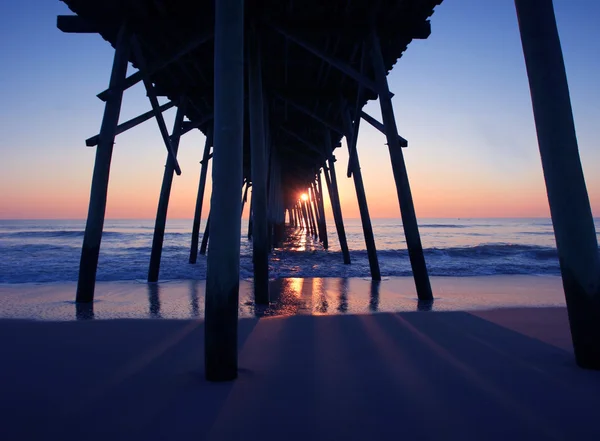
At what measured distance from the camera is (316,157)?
13789 millimetres

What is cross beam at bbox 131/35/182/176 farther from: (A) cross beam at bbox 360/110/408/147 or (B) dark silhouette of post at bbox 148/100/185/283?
(A) cross beam at bbox 360/110/408/147

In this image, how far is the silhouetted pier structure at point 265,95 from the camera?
1944 millimetres

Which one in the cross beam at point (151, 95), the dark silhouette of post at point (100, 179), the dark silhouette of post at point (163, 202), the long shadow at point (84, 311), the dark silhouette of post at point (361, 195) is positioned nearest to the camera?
the long shadow at point (84, 311)

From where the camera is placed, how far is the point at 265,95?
680 centimetres

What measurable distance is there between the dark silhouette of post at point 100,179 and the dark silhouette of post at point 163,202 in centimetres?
172

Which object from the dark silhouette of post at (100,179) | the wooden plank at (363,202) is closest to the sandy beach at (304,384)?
the dark silhouette of post at (100,179)

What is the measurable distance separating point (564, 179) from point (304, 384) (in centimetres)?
186

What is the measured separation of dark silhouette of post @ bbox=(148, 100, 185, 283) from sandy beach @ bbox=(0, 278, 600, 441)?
3.10 m

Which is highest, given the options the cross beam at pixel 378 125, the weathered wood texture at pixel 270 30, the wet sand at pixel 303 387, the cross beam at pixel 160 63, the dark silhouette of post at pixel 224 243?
the weathered wood texture at pixel 270 30

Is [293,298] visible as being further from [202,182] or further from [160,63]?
[202,182]

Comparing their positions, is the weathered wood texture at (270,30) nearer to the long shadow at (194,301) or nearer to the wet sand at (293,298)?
the wet sand at (293,298)

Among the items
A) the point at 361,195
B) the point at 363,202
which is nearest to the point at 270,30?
the point at 361,195

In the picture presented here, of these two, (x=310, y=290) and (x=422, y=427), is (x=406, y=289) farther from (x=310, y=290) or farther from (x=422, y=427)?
(x=422, y=427)

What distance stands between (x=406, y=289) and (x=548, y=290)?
97.0 inches
